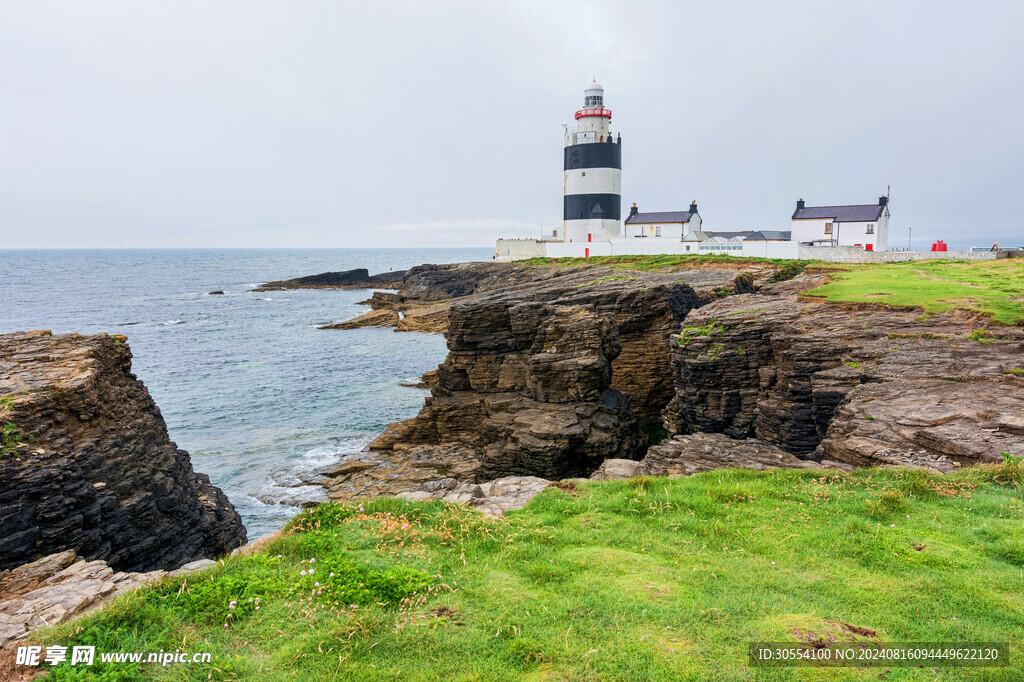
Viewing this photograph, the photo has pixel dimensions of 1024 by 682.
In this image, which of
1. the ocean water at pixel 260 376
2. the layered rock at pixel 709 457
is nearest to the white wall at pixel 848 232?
the ocean water at pixel 260 376

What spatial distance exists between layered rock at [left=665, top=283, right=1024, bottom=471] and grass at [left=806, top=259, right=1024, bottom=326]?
2.83ft

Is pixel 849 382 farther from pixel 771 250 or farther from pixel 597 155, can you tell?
pixel 597 155

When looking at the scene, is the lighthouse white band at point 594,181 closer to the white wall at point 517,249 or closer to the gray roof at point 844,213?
the white wall at point 517,249

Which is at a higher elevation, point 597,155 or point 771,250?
point 597,155

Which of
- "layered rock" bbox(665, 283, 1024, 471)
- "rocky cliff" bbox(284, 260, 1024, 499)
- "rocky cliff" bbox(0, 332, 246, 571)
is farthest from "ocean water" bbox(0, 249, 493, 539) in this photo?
"layered rock" bbox(665, 283, 1024, 471)

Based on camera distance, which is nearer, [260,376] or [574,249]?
[260,376]

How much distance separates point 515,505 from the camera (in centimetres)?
1141

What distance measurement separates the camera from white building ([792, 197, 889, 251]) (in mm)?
62375

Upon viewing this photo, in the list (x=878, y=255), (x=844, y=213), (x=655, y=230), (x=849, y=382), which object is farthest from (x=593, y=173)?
(x=849, y=382)

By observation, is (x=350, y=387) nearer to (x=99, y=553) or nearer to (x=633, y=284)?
(x=633, y=284)

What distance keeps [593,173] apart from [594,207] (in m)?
4.07

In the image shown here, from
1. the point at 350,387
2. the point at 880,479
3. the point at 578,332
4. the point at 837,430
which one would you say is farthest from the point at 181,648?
the point at 350,387

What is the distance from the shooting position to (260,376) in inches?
1641

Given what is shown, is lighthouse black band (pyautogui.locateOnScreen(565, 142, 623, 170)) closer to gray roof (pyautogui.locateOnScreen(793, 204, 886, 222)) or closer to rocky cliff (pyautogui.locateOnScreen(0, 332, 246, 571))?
gray roof (pyautogui.locateOnScreen(793, 204, 886, 222))
